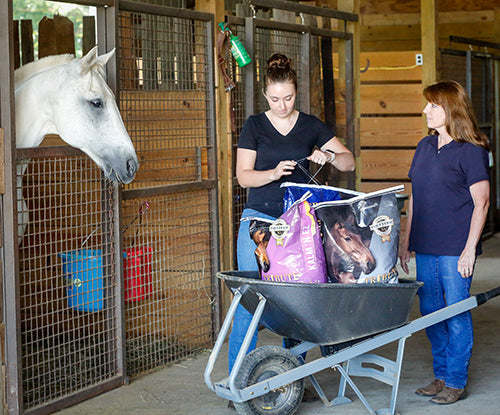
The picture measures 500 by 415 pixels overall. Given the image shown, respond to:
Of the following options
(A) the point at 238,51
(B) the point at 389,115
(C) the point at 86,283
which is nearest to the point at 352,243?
(C) the point at 86,283

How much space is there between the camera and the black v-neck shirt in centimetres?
321

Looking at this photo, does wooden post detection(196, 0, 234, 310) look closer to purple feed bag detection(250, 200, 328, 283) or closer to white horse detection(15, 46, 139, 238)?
white horse detection(15, 46, 139, 238)

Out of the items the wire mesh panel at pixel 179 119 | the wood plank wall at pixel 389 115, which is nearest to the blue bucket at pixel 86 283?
the wire mesh panel at pixel 179 119

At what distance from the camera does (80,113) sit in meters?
3.10

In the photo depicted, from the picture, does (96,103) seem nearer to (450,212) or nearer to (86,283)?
(86,283)

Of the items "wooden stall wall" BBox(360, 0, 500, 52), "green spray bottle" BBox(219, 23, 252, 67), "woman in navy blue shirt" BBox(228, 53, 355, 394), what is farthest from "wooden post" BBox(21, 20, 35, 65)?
"wooden stall wall" BBox(360, 0, 500, 52)

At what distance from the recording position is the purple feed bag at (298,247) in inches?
111

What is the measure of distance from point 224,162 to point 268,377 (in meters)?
1.65

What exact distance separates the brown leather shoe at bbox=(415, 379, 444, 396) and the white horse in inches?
65.0

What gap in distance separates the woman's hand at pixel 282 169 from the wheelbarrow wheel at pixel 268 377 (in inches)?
27.5

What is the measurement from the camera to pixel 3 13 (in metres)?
2.87

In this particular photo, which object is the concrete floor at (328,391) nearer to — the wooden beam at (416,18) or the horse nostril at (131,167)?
the horse nostril at (131,167)

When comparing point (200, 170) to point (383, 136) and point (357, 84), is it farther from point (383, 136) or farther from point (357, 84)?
point (383, 136)

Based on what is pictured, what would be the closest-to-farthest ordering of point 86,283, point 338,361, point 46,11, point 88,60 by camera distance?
point 338,361 → point 88,60 → point 86,283 → point 46,11
